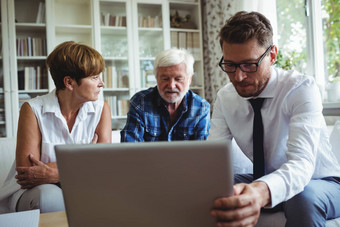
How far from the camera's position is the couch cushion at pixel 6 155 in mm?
1797

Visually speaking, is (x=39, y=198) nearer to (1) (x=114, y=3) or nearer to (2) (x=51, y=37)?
(2) (x=51, y=37)

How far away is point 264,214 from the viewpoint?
1256mm

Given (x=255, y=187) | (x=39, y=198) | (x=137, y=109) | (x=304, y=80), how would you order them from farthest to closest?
1. (x=137, y=109)
2. (x=39, y=198)
3. (x=304, y=80)
4. (x=255, y=187)

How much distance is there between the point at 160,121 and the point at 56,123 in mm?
580

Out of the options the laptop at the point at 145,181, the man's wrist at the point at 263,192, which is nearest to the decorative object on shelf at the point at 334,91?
the man's wrist at the point at 263,192

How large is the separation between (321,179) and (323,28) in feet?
6.70

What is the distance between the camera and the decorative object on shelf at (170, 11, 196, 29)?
3.91m

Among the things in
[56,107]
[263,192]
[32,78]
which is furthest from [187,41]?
[263,192]

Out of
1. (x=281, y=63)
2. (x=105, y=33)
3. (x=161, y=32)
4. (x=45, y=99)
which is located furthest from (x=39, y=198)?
(x=161, y=32)

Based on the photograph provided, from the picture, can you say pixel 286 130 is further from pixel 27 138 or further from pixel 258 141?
pixel 27 138

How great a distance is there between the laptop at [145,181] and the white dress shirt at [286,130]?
0.30m

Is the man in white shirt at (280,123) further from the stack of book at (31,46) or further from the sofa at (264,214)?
the stack of book at (31,46)

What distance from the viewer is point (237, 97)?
1.41m

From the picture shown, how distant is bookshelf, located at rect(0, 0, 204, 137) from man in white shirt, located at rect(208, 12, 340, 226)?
2345 mm
